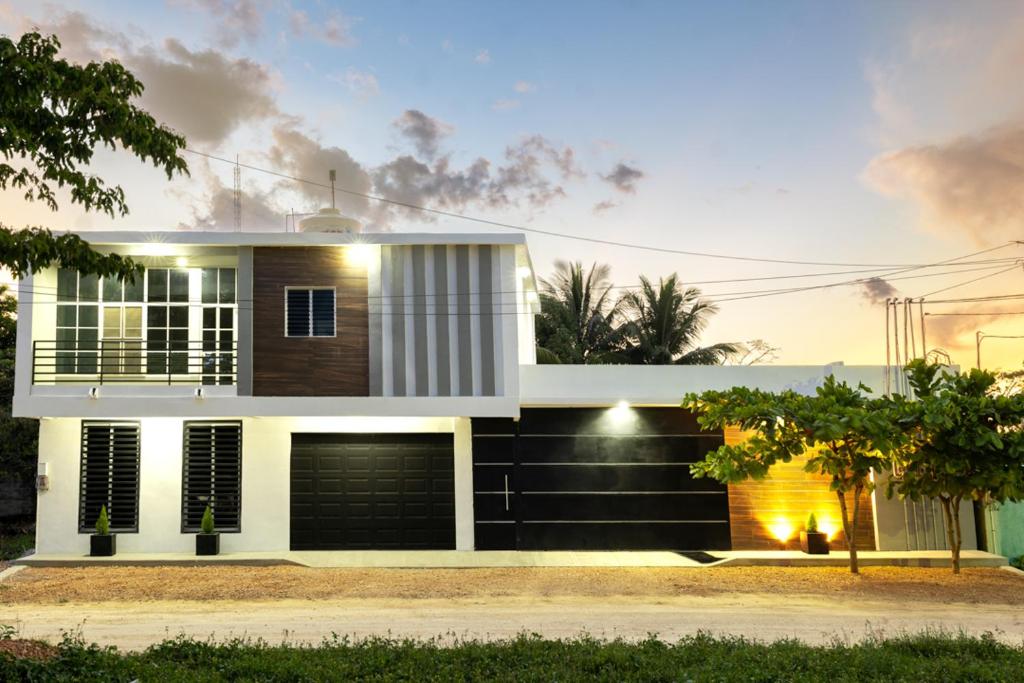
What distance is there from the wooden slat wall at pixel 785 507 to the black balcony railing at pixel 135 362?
10.2 metres

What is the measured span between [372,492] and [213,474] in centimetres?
308

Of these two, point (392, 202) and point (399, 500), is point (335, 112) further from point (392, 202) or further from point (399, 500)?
point (399, 500)

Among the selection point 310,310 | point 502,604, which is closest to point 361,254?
point 310,310

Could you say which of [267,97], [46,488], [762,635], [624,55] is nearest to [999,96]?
[624,55]

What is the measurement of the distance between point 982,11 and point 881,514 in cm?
931

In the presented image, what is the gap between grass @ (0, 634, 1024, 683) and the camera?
708 centimetres

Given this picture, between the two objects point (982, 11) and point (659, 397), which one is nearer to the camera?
point (982, 11)

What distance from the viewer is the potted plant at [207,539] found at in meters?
15.2

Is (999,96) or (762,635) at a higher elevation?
(999,96)

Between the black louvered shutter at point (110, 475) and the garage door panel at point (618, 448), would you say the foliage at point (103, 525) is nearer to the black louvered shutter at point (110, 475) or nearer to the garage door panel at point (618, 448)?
the black louvered shutter at point (110, 475)

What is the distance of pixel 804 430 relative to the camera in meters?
12.7

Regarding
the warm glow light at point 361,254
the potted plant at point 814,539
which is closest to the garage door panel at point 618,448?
the potted plant at point 814,539

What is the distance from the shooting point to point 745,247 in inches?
848

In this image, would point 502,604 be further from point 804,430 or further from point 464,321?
point 464,321
